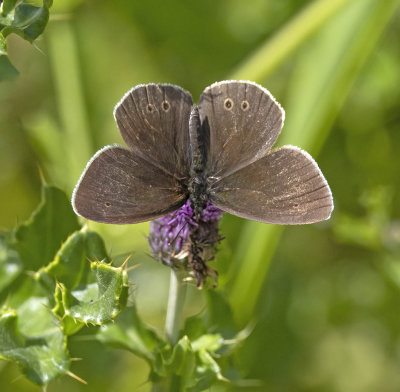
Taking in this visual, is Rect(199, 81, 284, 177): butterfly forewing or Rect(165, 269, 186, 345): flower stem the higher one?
Rect(199, 81, 284, 177): butterfly forewing

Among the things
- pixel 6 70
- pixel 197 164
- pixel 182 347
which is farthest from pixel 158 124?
pixel 182 347

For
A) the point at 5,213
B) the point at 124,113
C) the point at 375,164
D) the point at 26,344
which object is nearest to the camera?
the point at 124,113

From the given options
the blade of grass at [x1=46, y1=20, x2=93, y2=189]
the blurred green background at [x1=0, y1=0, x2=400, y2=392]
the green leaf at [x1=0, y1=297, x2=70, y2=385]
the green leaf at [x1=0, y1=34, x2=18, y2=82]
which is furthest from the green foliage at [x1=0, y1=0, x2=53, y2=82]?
the blade of grass at [x1=46, y1=20, x2=93, y2=189]

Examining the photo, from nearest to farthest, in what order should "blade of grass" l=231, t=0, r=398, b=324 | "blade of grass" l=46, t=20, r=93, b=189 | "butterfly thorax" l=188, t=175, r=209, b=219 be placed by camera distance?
→ 1. "butterfly thorax" l=188, t=175, r=209, b=219
2. "blade of grass" l=231, t=0, r=398, b=324
3. "blade of grass" l=46, t=20, r=93, b=189

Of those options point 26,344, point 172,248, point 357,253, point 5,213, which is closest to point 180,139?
point 172,248

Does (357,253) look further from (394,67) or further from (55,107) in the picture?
(55,107)

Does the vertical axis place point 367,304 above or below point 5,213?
below

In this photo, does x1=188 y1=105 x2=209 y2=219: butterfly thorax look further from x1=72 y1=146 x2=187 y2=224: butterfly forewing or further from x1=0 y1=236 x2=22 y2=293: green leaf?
x1=0 y1=236 x2=22 y2=293: green leaf
